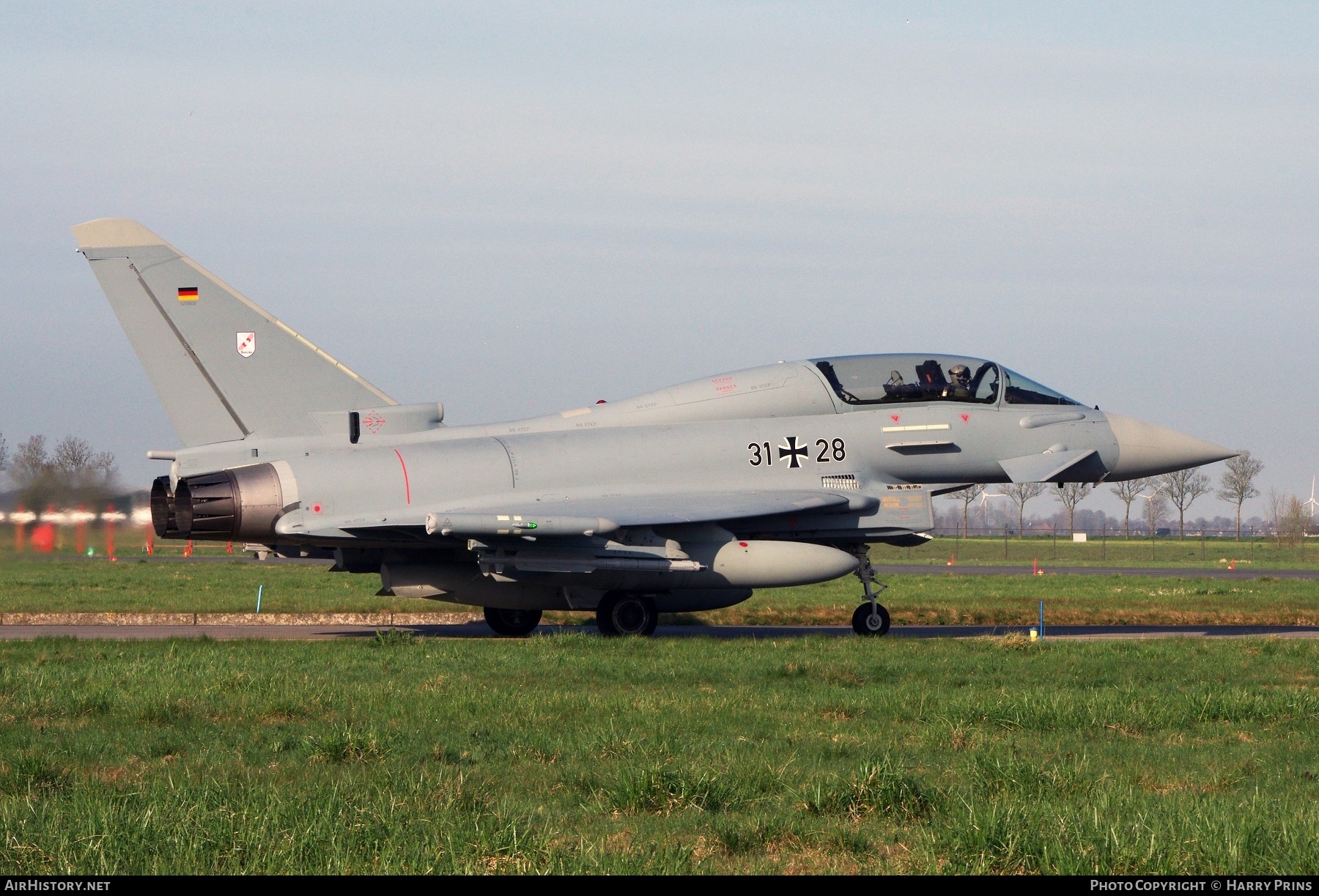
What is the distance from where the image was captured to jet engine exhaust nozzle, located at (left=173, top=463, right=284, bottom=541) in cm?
1722

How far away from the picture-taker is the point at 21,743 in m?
9.31

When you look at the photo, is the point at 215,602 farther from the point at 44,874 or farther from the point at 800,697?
the point at 44,874

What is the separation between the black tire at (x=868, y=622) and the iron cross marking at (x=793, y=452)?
8.00ft

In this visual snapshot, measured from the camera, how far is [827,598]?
103 feet

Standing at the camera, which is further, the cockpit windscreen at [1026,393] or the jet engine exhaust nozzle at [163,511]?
the cockpit windscreen at [1026,393]

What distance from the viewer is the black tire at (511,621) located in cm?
2038

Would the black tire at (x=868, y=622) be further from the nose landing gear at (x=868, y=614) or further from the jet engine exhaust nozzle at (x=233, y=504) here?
the jet engine exhaust nozzle at (x=233, y=504)

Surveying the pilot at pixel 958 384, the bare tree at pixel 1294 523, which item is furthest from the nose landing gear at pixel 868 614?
the bare tree at pixel 1294 523

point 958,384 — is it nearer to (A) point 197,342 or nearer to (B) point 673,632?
(B) point 673,632

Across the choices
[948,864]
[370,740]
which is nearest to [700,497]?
[370,740]

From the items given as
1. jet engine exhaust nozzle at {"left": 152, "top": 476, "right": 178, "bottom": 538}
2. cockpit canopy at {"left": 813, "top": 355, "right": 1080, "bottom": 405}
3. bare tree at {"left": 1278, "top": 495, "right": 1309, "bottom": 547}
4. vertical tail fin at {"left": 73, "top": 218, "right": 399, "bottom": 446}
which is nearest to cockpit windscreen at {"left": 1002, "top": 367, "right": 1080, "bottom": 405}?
cockpit canopy at {"left": 813, "top": 355, "right": 1080, "bottom": 405}

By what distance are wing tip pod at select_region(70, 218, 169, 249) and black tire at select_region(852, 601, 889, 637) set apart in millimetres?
11783

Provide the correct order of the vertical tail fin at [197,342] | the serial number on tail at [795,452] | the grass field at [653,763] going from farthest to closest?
the serial number on tail at [795,452] → the vertical tail fin at [197,342] → the grass field at [653,763]

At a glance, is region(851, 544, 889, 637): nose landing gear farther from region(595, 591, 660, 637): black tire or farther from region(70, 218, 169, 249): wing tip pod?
region(70, 218, 169, 249): wing tip pod
